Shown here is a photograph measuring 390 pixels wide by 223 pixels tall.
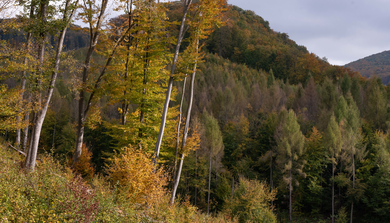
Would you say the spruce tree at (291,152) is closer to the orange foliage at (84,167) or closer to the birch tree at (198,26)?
the birch tree at (198,26)

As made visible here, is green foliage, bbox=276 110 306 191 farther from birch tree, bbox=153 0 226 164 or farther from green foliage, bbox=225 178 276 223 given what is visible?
birch tree, bbox=153 0 226 164

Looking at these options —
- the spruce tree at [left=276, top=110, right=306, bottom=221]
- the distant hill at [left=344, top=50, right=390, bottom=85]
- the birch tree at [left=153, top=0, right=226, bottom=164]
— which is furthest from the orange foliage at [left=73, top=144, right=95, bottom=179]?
the distant hill at [left=344, top=50, right=390, bottom=85]

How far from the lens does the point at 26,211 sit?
5.21 m

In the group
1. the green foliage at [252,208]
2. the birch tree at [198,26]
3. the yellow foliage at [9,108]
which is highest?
the birch tree at [198,26]

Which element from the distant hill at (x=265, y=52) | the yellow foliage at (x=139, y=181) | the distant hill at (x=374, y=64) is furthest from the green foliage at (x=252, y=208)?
the distant hill at (x=374, y=64)

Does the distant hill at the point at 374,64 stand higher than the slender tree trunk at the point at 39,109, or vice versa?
the distant hill at the point at 374,64

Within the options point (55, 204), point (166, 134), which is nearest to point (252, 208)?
point (166, 134)

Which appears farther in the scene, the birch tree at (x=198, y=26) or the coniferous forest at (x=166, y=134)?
the birch tree at (x=198, y=26)

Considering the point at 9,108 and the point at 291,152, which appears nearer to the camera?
the point at 9,108

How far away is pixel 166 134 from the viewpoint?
40.9ft

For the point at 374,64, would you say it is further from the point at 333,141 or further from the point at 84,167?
the point at 84,167

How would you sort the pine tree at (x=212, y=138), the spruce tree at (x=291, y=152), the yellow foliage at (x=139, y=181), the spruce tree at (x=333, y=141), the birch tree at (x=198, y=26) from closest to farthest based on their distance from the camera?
the yellow foliage at (x=139, y=181), the birch tree at (x=198, y=26), the spruce tree at (x=333, y=141), the spruce tree at (x=291, y=152), the pine tree at (x=212, y=138)

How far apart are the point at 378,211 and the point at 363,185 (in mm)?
3009

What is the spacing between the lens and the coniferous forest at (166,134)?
809 cm
